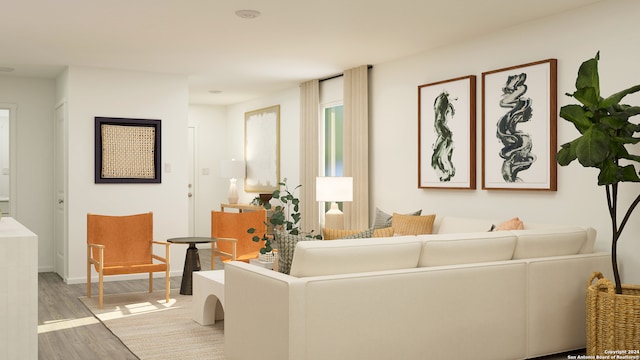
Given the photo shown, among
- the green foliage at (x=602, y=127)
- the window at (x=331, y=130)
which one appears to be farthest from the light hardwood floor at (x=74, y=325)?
the green foliage at (x=602, y=127)

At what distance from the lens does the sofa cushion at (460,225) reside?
5.18 metres

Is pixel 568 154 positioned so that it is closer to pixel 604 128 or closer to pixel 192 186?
pixel 604 128

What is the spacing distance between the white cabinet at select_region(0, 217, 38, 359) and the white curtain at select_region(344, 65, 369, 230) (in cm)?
432

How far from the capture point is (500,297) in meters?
3.68

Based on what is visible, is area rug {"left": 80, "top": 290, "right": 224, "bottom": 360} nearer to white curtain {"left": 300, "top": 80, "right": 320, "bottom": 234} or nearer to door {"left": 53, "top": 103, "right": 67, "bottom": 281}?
door {"left": 53, "top": 103, "right": 67, "bottom": 281}

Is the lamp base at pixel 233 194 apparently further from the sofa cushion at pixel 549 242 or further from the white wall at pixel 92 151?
the sofa cushion at pixel 549 242

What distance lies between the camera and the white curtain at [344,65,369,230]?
7113 mm

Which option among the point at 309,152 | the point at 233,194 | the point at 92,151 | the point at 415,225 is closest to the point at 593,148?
the point at 415,225

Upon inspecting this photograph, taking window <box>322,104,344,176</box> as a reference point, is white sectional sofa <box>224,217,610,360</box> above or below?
below

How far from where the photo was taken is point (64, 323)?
16.8 ft

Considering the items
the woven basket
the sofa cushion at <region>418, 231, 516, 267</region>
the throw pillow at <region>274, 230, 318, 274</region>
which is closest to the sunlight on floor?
the throw pillow at <region>274, 230, 318, 274</region>

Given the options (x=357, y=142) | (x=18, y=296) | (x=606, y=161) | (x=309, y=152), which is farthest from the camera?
(x=309, y=152)

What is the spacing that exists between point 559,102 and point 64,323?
14.4 ft

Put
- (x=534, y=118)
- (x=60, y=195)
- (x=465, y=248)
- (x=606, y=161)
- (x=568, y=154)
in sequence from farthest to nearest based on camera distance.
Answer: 1. (x=60, y=195)
2. (x=534, y=118)
3. (x=568, y=154)
4. (x=606, y=161)
5. (x=465, y=248)
